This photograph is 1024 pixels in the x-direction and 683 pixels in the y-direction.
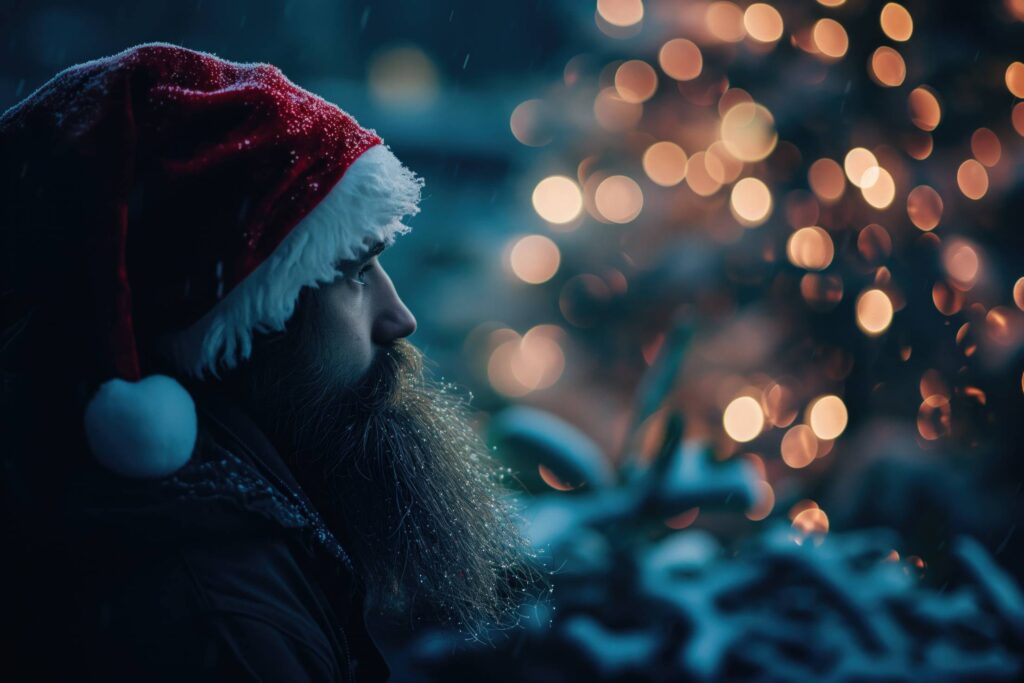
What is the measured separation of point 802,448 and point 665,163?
874mm

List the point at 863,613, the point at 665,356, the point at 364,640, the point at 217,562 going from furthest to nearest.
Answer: the point at 665,356 → the point at 863,613 → the point at 364,640 → the point at 217,562

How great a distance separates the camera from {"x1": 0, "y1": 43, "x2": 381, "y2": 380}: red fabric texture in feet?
2.11

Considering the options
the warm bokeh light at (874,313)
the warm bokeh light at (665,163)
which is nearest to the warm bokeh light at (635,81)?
the warm bokeh light at (665,163)

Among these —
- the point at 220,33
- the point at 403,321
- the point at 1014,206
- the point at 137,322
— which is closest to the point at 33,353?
the point at 137,322

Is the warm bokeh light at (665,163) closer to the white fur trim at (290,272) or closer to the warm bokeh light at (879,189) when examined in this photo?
the warm bokeh light at (879,189)

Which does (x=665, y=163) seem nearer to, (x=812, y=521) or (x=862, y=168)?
(x=862, y=168)

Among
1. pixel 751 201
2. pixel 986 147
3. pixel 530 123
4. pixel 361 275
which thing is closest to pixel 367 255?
pixel 361 275

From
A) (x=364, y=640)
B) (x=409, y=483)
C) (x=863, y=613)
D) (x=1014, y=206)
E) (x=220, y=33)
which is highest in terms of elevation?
(x=1014, y=206)

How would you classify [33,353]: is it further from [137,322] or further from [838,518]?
[838,518]

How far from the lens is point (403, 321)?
2.80 ft

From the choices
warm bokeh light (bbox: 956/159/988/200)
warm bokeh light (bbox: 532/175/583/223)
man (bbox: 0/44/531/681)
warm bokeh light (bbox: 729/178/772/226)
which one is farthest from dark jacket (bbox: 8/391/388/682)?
warm bokeh light (bbox: 956/159/988/200)

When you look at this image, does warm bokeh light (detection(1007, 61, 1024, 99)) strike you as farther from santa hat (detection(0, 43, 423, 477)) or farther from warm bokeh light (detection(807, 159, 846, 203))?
santa hat (detection(0, 43, 423, 477))

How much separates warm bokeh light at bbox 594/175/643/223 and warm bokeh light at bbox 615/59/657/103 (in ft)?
0.74

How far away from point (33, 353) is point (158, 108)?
0.81 ft
